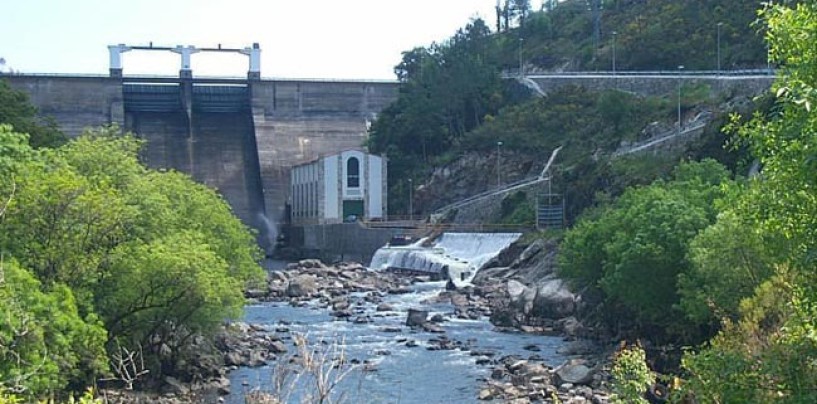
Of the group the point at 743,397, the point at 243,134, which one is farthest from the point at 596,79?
the point at 743,397

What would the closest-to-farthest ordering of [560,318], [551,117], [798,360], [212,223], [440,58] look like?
[798,360] → [212,223] → [560,318] → [551,117] → [440,58]

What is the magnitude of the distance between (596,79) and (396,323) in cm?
5009

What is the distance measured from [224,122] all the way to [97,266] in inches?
3091

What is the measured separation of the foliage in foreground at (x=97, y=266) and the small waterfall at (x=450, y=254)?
3455 cm

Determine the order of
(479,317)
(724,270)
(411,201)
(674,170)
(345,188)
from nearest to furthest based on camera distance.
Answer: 1. (724,270)
2. (479,317)
3. (674,170)
4. (411,201)
5. (345,188)

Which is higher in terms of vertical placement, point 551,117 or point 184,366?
point 551,117

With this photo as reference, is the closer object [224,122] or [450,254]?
[450,254]

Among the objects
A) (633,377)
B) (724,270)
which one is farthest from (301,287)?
(633,377)

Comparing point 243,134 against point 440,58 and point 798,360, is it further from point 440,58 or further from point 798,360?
point 798,360

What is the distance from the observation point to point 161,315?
32.6 metres

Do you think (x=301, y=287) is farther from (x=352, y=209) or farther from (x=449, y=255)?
(x=352, y=209)

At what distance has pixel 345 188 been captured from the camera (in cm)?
9906

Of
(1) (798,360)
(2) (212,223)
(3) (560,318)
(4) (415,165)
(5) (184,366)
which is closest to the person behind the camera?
(1) (798,360)

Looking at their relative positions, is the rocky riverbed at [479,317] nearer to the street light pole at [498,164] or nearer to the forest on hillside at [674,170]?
the forest on hillside at [674,170]
